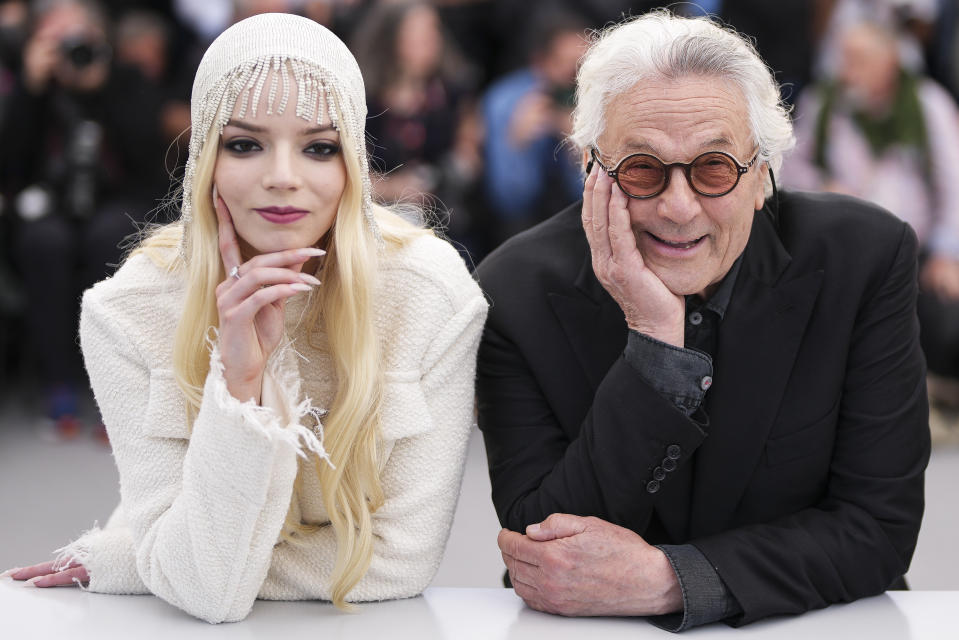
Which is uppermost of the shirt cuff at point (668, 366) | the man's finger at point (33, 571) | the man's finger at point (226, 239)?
the man's finger at point (226, 239)

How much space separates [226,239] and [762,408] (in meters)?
1.02

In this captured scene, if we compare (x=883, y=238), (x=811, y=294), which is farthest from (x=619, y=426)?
(x=883, y=238)

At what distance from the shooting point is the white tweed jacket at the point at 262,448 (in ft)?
6.57

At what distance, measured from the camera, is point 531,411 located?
236 centimetres

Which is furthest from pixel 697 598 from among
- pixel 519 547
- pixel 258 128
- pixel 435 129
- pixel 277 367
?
pixel 435 129

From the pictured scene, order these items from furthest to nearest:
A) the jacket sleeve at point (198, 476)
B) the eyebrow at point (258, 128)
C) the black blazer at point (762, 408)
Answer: the black blazer at point (762, 408)
the eyebrow at point (258, 128)
the jacket sleeve at point (198, 476)

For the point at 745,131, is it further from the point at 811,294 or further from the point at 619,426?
the point at 619,426

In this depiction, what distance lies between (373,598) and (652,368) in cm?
62

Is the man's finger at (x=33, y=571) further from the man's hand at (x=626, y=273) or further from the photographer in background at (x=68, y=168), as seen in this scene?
the photographer in background at (x=68, y=168)

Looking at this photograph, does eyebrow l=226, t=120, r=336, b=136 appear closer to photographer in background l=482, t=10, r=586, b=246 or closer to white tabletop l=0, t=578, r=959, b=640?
white tabletop l=0, t=578, r=959, b=640

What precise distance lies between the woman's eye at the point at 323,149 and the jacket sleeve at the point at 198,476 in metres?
0.35

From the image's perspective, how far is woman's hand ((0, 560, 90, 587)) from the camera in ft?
Answer: 7.34

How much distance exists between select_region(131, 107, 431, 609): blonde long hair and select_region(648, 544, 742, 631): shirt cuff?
0.52 metres

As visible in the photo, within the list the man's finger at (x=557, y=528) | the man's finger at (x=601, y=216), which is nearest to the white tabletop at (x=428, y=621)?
the man's finger at (x=557, y=528)
